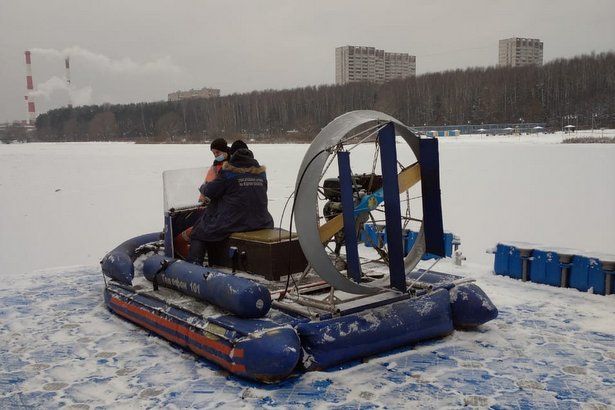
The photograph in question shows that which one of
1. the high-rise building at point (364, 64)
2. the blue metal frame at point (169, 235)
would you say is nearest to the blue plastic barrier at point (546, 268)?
the blue metal frame at point (169, 235)

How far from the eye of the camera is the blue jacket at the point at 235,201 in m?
5.19

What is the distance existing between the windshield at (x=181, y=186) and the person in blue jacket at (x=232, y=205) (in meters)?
0.88

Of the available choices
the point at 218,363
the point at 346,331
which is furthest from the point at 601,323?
the point at 218,363

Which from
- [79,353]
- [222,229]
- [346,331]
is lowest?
[79,353]

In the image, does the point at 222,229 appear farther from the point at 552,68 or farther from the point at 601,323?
the point at 552,68

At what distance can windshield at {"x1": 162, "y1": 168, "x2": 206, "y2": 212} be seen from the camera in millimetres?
6262

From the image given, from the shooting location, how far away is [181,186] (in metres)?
6.38

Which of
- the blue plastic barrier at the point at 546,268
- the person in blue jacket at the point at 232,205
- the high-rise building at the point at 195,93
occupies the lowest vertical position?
the blue plastic barrier at the point at 546,268

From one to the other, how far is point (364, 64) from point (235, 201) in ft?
304

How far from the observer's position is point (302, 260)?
514 cm

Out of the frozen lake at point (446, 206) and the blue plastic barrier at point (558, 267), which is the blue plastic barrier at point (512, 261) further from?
the frozen lake at point (446, 206)

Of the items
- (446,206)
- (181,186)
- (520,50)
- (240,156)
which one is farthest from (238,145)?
(520,50)

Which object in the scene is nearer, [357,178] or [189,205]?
[357,178]

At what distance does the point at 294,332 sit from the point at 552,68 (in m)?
67.4
